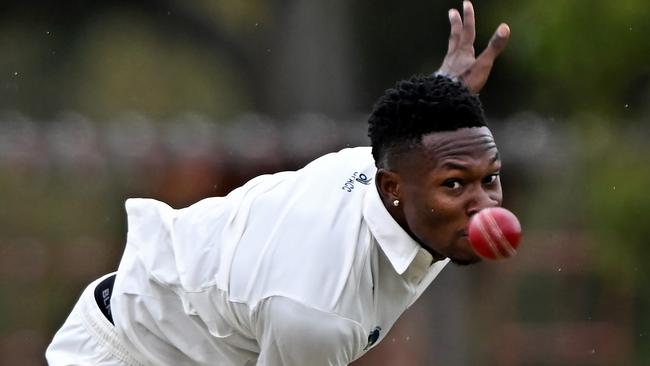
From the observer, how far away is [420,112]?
16.9ft

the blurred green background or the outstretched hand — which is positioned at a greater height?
the outstretched hand

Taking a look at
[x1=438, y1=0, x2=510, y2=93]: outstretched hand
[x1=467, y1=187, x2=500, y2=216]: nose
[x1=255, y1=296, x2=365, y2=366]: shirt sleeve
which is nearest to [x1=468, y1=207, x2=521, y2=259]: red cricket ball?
[x1=467, y1=187, x2=500, y2=216]: nose

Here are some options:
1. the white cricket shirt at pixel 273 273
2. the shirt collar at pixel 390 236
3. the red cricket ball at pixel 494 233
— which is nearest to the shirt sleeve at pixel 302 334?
the white cricket shirt at pixel 273 273

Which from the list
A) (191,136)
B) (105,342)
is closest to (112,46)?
(191,136)

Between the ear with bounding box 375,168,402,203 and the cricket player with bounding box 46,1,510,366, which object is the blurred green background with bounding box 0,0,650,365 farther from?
the ear with bounding box 375,168,402,203

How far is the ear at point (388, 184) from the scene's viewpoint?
5.18m

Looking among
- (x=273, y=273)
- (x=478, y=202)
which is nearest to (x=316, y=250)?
(x=273, y=273)

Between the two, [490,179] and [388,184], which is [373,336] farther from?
[490,179]

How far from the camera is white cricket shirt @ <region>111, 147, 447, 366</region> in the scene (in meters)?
5.13

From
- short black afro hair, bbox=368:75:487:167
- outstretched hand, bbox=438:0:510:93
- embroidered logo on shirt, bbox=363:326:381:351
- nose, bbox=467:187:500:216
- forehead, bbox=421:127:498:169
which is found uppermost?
outstretched hand, bbox=438:0:510:93

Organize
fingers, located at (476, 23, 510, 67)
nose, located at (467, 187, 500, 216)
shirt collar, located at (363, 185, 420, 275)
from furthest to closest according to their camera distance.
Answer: fingers, located at (476, 23, 510, 67)
shirt collar, located at (363, 185, 420, 275)
nose, located at (467, 187, 500, 216)

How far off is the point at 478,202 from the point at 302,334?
68cm

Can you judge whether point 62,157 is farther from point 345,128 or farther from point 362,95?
point 362,95

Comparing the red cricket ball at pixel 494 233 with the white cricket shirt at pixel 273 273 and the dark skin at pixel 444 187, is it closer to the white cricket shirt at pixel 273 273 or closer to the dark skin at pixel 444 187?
the dark skin at pixel 444 187
